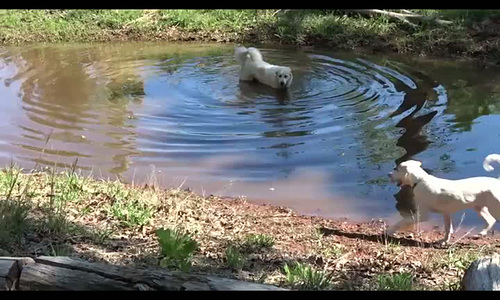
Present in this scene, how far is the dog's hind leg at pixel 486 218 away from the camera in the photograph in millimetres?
5746

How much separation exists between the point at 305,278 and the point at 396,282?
1.75 ft

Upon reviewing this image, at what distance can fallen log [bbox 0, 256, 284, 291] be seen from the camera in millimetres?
2943

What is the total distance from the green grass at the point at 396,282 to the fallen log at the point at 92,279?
1083 mm

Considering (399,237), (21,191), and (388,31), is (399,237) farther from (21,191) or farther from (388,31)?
(388,31)

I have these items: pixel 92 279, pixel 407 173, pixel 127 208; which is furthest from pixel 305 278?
pixel 407 173

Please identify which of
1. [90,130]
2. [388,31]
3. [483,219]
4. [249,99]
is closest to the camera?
[483,219]

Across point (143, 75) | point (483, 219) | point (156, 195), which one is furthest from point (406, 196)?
point (143, 75)

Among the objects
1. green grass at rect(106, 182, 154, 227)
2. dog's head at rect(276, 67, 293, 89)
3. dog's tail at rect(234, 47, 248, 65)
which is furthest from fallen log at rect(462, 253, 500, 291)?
dog's tail at rect(234, 47, 248, 65)

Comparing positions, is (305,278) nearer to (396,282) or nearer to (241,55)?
(396,282)

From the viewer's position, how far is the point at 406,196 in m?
6.55

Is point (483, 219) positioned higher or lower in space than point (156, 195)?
lower

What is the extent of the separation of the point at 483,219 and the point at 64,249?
385 cm

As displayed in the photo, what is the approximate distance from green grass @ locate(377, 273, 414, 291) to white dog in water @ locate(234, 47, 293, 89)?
6.40 m

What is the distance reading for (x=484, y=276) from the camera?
11.1 ft
